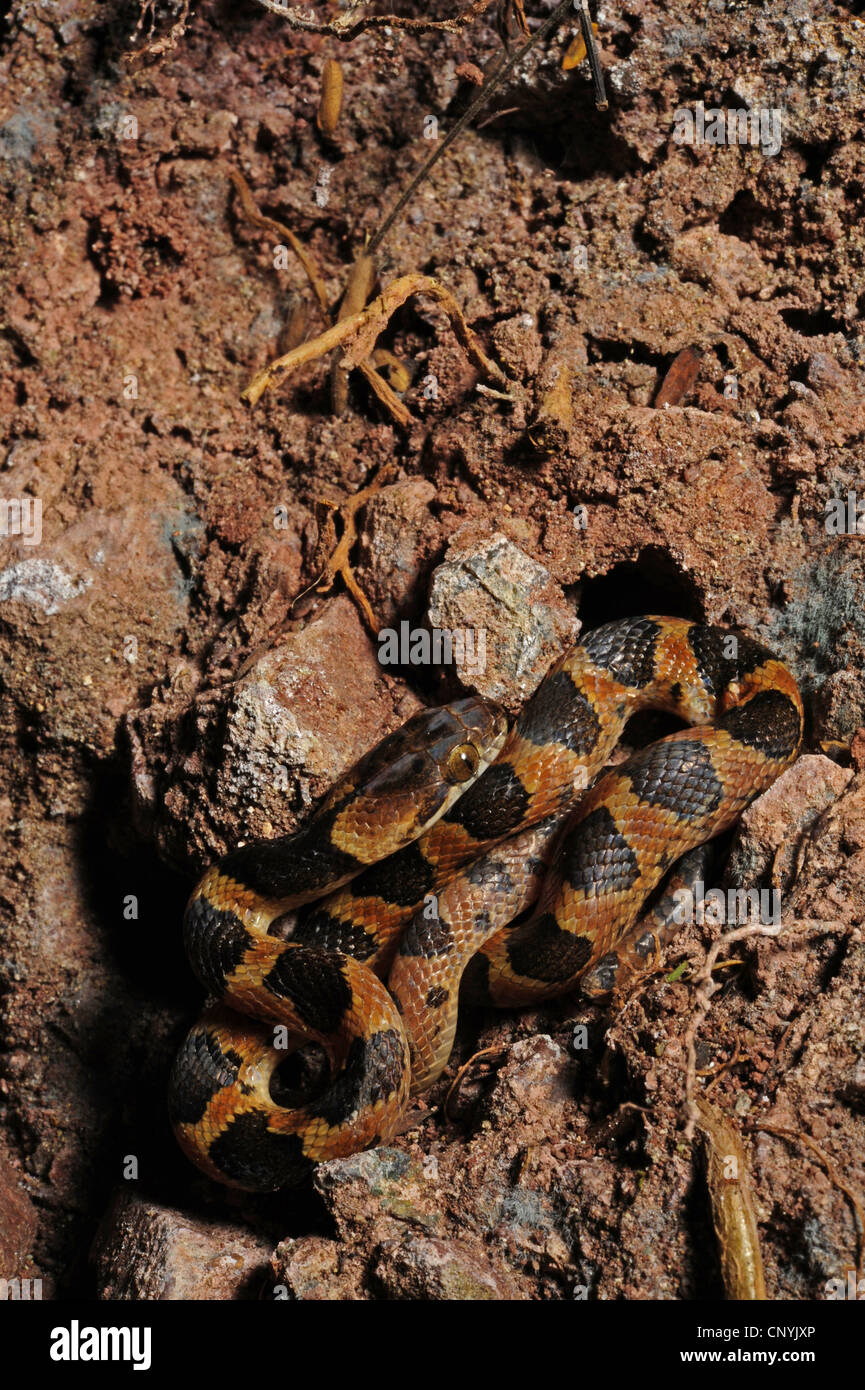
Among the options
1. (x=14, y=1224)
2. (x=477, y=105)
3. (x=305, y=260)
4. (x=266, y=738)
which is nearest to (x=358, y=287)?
(x=305, y=260)

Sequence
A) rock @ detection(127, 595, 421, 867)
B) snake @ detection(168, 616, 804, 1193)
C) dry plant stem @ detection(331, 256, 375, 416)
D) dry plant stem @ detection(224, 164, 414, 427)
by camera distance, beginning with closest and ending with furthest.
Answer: snake @ detection(168, 616, 804, 1193) → rock @ detection(127, 595, 421, 867) → dry plant stem @ detection(224, 164, 414, 427) → dry plant stem @ detection(331, 256, 375, 416)

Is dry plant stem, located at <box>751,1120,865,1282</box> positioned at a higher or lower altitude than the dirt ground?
lower

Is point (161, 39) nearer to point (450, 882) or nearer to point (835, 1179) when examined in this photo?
point (450, 882)

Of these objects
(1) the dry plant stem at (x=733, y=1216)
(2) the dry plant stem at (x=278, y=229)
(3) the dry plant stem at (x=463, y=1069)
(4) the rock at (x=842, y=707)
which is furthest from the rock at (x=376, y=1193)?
(2) the dry plant stem at (x=278, y=229)

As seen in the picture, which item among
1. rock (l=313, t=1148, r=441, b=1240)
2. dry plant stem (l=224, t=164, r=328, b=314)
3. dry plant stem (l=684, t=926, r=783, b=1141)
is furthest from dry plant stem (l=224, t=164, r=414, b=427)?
rock (l=313, t=1148, r=441, b=1240)

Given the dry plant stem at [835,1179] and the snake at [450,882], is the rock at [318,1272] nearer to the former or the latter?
the snake at [450,882]

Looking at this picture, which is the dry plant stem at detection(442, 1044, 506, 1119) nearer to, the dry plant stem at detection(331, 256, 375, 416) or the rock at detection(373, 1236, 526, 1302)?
the rock at detection(373, 1236, 526, 1302)
